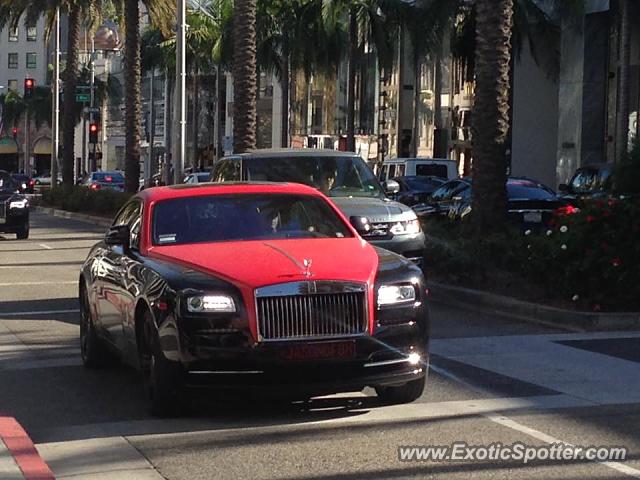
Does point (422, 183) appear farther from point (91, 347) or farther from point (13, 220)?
point (91, 347)

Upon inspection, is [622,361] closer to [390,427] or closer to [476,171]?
[390,427]

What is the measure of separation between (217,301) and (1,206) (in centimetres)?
2158

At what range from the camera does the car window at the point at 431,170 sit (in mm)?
39062

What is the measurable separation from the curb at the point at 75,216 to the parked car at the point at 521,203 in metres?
12.1

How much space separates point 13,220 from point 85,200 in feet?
45.6

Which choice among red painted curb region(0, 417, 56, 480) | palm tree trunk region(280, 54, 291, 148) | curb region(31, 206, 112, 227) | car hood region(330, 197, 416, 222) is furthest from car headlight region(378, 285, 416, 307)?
palm tree trunk region(280, 54, 291, 148)

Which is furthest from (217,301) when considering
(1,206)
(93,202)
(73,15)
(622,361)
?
(73,15)

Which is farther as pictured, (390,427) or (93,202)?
(93,202)

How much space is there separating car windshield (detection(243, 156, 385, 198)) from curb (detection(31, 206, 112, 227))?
60.2 feet

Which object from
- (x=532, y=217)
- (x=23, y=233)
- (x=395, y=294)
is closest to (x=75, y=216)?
(x=23, y=233)

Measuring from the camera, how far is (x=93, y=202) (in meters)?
42.0

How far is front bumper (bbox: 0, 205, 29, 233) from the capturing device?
1148 inches

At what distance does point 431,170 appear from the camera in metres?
39.3

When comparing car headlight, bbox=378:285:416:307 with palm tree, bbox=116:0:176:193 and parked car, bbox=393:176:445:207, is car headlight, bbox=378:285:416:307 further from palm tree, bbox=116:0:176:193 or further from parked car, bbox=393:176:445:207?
palm tree, bbox=116:0:176:193
